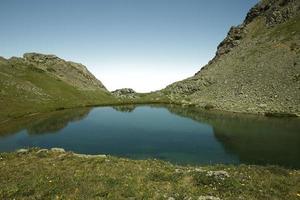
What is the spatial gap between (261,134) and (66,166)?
4281 cm

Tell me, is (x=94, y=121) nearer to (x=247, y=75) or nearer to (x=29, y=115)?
(x=29, y=115)

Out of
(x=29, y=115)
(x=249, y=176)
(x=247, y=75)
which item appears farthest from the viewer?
(x=247, y=75)

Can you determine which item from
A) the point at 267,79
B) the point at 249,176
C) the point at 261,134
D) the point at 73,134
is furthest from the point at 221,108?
the point at 249,176

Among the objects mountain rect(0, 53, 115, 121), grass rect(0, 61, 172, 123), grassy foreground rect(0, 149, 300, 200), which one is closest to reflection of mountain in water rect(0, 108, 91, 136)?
grass rect(0, 61, 172, 123)

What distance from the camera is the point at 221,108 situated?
98750 mm

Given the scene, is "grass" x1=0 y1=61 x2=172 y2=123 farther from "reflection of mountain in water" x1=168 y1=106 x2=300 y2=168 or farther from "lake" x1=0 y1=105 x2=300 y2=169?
"reflection of mountain in water" x1=168 y1=106 x2=300 y2=168

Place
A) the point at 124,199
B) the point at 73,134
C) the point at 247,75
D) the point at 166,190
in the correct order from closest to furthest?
the point at 124,199, the point at 166,190, the point at 73,134, the point at 247,75

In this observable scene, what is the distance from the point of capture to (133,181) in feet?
76.9

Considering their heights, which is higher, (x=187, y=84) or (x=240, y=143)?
(x=187, y=84)

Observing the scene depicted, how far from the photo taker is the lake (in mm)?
42375

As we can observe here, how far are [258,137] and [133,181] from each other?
3884cm

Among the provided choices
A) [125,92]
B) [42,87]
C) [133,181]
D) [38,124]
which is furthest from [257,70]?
[133,181]

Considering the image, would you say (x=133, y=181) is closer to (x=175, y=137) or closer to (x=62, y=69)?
(x=175, y=137)

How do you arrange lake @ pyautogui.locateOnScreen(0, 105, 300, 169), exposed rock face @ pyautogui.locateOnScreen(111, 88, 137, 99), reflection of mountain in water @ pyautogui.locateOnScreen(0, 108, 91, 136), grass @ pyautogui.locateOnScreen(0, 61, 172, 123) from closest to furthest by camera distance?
lake @ pyautogui.locateOnScreen(0, 105, 300, 169) < reflection of mountain in water @ pyautogui.locateOnScreen(0, 108, 91, 136) < grass @ pyautogui.locateOnScreen(0, 61, 172, 123) < exposed rock face @ pyautogui.locateOnScreen(111, 88, 137, 99)
